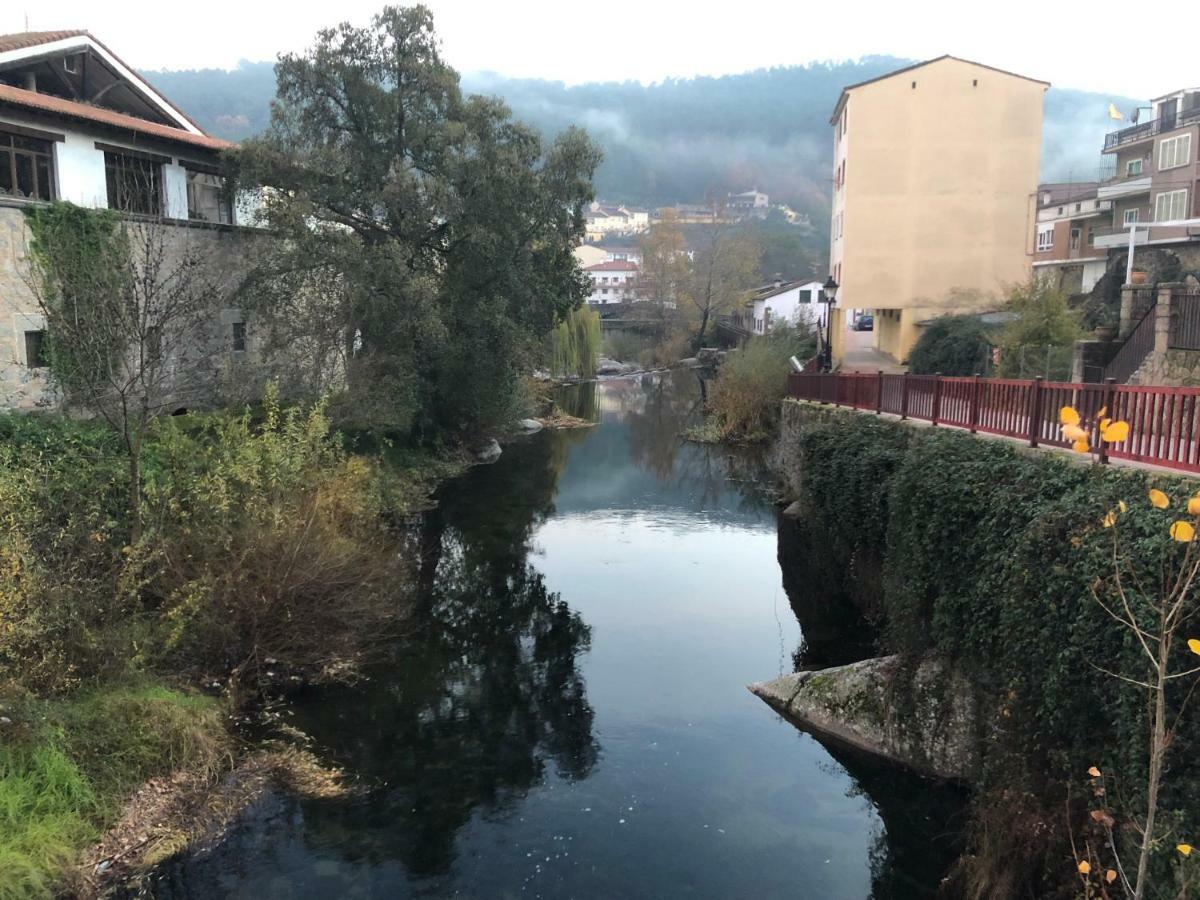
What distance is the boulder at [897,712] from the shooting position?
26.6 ft

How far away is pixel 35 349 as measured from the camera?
1570 cm

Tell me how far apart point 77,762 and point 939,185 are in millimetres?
30113

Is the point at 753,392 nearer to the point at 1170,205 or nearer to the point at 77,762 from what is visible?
the point at 1170,205

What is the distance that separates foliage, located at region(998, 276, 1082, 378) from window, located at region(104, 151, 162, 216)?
18.7 metres

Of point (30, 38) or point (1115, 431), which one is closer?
point (1115, 431)

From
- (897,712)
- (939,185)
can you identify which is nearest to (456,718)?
(897,712)

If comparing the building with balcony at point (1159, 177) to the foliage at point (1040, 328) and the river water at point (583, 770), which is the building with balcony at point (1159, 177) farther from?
the river water at point (583, 770)

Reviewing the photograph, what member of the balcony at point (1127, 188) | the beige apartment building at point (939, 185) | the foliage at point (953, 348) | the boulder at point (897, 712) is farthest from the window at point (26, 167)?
the balcony at point (1127, 188)

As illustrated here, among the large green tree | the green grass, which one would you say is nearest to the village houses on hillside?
the large green tree

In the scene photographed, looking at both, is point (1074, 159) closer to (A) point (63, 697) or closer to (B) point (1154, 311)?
(B) point (1154, 311)

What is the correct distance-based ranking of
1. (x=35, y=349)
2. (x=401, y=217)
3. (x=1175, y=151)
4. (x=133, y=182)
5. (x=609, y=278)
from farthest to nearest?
1. (x=609, y=278)
2. (x=1175, y=151)
3. (x=401, y=217)
4. (x=133, y=182)
5. (x=35, y=349)

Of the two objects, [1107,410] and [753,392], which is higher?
[1107,410]

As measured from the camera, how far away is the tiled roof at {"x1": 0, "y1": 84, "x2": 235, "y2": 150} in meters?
15.1

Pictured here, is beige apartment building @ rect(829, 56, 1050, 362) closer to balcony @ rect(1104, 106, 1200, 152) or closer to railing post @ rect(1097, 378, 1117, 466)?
balcony @ rect(1104, 106, 1200, 152)
